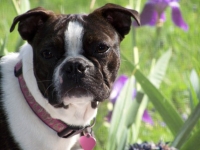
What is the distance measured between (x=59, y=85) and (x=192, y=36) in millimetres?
2787

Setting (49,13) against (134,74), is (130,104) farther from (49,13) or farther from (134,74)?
(49,13)

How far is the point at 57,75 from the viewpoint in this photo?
2.48 meters

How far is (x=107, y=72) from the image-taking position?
8.46 ft

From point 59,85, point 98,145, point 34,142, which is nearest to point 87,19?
point 59,85

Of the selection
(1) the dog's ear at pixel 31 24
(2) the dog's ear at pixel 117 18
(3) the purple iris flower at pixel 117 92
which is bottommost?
(3) the purple iris flower at pixel 117 92

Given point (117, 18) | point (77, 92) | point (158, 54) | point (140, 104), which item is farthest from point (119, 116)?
point (158, 54)

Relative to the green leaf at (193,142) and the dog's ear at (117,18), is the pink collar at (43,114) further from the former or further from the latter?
the green leaf at (193,142)

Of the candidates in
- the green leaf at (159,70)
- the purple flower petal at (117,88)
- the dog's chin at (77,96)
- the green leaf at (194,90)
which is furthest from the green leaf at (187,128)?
the dog's chin at (77,96)

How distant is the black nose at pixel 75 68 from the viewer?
2428 millimetres

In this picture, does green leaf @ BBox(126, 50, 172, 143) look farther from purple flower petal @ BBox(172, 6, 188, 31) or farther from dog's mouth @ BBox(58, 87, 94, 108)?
dog's mouth @ BBox(58, 87, 94, 108)

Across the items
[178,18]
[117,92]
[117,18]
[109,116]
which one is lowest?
[109,116]

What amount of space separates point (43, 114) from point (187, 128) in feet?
2.62

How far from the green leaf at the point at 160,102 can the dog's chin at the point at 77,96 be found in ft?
2.11

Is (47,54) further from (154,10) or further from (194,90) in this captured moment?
(154,10)
